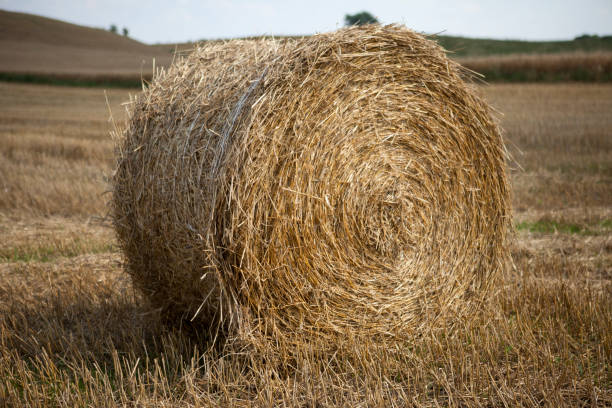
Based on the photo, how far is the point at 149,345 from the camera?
419 centimetres

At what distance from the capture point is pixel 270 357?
3484 mm

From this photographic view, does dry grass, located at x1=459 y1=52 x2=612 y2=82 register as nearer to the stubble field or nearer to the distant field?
the distant field

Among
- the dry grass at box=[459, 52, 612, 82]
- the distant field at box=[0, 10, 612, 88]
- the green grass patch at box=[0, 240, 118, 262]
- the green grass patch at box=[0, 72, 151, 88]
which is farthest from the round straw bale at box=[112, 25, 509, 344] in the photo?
the green grass patch at box=[0, 72, 151, 88]

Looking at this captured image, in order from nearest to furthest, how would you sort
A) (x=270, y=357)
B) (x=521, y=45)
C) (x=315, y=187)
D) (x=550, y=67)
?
(x=270, y=357)
(x=315, y=187)
(x=550, y=67)
(x=521, y=45)

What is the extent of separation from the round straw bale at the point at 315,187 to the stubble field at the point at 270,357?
0.27 m

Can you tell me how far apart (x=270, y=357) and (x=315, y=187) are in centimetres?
110

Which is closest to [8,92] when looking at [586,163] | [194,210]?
A: [586,163]

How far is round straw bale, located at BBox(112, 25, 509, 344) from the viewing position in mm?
3410

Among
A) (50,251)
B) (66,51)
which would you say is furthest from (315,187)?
(66,51)

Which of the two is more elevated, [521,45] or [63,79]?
[521,45]

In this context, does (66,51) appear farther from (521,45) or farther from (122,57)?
(521,45)

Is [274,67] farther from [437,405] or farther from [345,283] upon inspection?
[437,405]

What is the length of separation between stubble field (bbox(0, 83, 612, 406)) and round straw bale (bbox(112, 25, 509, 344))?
27 centimetres

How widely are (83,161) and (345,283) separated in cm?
886
